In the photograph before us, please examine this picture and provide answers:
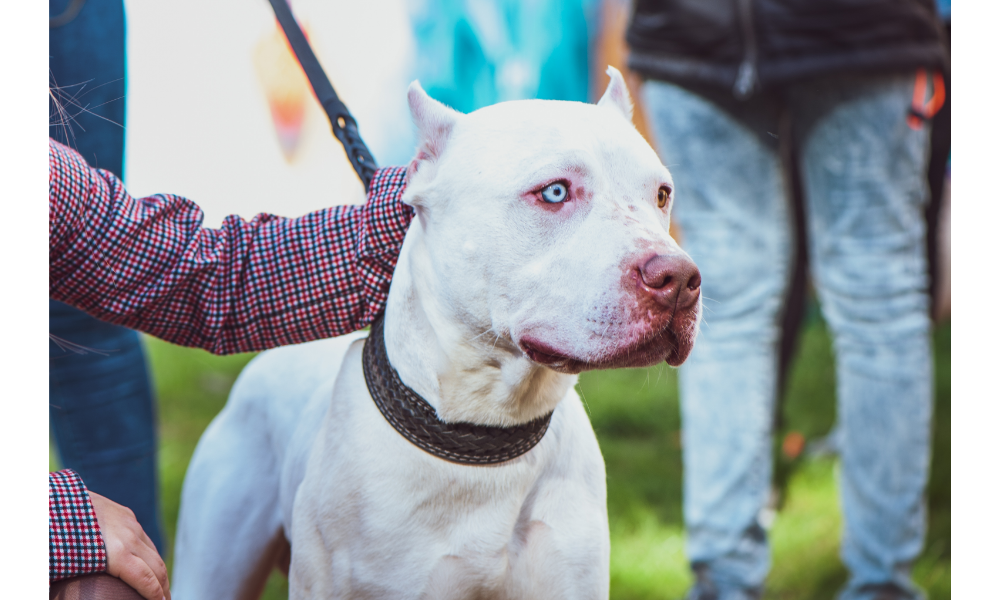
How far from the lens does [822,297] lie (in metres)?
1.94

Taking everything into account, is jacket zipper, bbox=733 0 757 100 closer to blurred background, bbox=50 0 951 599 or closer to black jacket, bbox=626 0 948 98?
black jacket, bbox=626 0 948 98

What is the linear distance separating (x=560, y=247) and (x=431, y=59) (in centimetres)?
207

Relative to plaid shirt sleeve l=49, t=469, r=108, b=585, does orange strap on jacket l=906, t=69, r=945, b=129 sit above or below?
A: above

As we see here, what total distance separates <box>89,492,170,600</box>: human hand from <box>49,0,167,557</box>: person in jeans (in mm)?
530

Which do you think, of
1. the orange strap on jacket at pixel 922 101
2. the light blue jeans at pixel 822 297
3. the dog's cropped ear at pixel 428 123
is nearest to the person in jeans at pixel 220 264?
the dog's cropped ear at pixel 428 123

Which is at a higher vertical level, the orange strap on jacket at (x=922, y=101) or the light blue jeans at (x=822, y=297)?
the orange strap on jacket at (x=922, y=101)

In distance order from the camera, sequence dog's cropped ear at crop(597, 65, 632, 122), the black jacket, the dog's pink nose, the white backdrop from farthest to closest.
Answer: the black jacket → the white backdrop → dog's cropped ear at crop(597, 65, 632, 122) → the dog's pink nose

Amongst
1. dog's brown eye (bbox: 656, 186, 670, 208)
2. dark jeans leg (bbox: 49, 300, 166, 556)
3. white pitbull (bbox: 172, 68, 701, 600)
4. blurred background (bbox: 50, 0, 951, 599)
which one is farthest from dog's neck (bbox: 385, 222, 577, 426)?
dark jeans leg (bbox: 49, 300, 166, 556)

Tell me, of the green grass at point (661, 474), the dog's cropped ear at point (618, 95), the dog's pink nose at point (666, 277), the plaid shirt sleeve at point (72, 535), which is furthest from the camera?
the green grass at point (661, 474)

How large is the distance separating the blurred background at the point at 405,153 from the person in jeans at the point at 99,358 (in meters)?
0.05

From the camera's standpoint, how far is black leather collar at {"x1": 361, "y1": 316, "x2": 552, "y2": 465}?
3.40 feet

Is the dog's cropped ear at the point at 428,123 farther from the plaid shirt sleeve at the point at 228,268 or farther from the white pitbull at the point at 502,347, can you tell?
the plaid shirt sleeve at the point at 228,268

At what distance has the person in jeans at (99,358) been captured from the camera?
4.22 feet

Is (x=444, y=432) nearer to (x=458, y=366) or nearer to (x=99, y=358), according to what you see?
(x=458, y=366)
